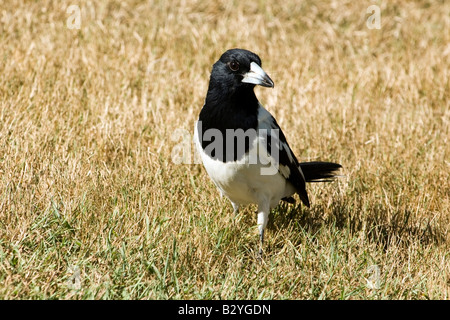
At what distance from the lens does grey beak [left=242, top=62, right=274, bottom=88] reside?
4.37 metres

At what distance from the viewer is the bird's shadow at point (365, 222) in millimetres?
4887

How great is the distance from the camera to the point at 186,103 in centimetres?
671

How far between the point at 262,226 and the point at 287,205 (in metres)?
0.71

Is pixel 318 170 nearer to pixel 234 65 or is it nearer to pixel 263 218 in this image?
pixel 263 218

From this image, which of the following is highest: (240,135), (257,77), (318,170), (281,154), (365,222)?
(257,77)

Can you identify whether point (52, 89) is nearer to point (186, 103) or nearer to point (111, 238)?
point (186, 103)

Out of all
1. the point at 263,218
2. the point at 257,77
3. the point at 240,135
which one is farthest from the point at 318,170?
the point at 257,77

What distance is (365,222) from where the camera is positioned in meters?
4.90

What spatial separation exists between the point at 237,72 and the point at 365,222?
1.44 meters

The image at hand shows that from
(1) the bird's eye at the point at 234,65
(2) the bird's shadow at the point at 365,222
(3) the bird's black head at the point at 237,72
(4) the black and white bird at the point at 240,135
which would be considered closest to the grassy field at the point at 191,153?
(2) the bird's shadow at the point at 365,222

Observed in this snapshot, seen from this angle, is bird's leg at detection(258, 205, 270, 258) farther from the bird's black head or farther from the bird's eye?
the bird's eye

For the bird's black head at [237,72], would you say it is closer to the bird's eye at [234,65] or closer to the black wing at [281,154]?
the bird's eye at [234,65]

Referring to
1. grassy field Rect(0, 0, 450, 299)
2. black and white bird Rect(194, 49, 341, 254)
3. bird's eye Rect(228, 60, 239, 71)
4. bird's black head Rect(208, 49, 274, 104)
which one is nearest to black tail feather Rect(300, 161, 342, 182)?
grassy field Rect(0, 0, 450, 299)

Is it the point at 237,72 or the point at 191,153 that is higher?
the point at 237,72
